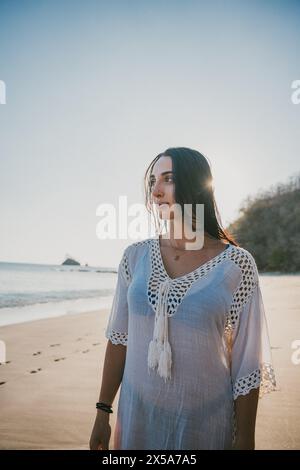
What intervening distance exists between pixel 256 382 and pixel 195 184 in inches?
38.0

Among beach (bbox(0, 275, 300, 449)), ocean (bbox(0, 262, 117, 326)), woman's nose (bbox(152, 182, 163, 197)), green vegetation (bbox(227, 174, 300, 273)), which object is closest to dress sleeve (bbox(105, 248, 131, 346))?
woman's nose (bbox(152, 182, 163, 197))

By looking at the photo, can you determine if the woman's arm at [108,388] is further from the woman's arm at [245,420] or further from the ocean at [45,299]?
the ocean at [45,299]

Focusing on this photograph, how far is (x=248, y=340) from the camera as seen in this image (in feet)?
5.31

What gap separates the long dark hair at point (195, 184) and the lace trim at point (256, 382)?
0.64m

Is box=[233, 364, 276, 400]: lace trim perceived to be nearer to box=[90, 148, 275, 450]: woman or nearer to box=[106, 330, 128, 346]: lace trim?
box=[90, 148, 275, 450]: woman

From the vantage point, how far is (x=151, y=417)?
1.60 m

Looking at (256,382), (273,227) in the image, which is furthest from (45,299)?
(273,227)

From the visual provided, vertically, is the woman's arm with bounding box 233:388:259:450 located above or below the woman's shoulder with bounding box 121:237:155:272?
below

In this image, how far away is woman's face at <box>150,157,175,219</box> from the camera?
184 centimetres

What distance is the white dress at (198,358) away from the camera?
61.8 inches

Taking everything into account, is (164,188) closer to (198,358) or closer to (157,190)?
(157,190)

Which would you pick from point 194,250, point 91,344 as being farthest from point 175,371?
point 91,344

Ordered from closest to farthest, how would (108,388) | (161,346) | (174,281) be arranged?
(161,346), (174,281), (108,388)

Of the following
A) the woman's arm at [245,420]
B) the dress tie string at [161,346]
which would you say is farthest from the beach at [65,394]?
the dress tie string at [161,346]
